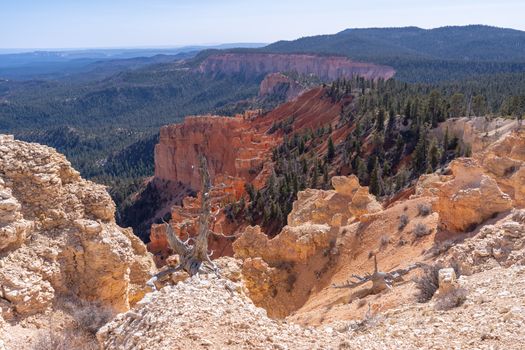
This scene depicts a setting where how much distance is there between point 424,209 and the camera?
666 inches

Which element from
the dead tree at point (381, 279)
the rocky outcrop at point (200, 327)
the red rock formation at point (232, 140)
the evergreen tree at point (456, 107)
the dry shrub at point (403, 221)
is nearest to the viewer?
the rocky outcrop at point (200, 327)

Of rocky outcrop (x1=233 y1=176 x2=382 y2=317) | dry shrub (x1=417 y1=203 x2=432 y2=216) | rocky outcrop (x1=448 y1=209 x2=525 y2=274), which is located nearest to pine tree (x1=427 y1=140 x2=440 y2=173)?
rocky outcrop (x1=233 y1=176 x2=382 y2=317)

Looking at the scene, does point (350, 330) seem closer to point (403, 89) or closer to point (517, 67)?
point (403, 89)

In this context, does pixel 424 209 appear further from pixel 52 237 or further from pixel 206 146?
pixel 206 146

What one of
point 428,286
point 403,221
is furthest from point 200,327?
point 403,221

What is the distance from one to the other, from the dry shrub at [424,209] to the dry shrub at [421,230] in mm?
1242

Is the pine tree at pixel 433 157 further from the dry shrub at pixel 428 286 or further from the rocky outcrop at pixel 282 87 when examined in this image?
the rocky outcrop at pixel 282 87

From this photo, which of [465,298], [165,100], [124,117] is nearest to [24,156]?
[465,298]

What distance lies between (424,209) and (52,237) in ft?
42.8

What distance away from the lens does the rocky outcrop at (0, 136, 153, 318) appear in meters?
8.08

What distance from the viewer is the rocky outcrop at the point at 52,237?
8078 mm

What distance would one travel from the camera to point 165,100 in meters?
175

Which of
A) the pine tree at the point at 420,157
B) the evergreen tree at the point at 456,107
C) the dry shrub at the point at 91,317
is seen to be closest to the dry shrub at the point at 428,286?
the dry shrub at the point at 91,317

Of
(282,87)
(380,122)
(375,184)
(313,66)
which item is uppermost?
(313,66)
